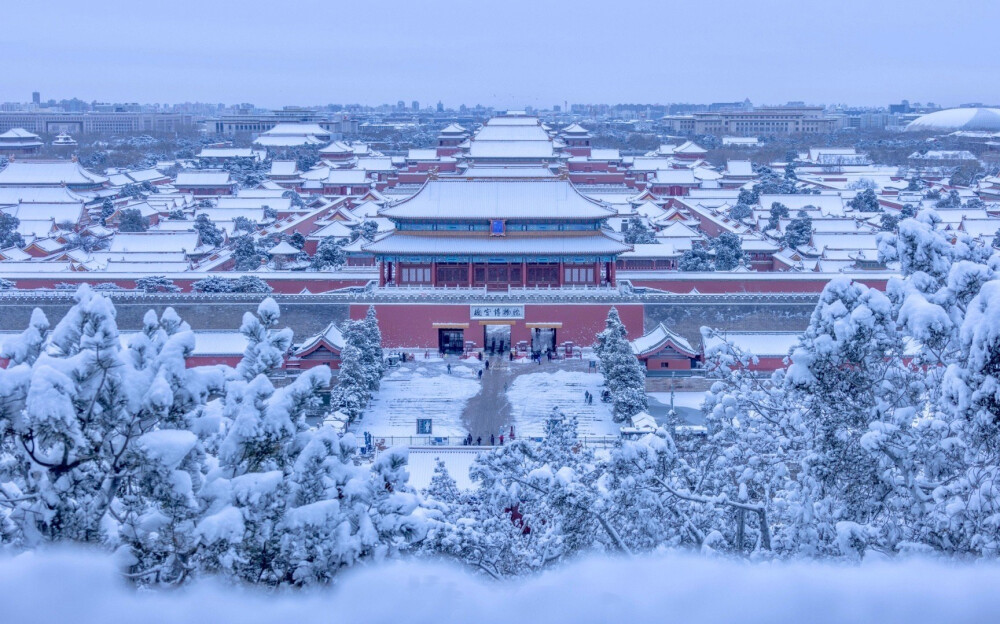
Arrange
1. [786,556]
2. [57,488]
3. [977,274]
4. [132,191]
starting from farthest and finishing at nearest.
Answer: [132,191] < [786,556] < [977,274] < [57,488]

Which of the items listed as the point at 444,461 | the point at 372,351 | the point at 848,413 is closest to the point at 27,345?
the point at 848,413

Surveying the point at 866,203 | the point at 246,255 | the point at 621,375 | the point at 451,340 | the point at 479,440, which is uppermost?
the point at 866,203

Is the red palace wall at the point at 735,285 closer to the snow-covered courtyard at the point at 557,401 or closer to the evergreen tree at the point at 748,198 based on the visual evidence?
the snow-covered courtyard at the point at 557,401

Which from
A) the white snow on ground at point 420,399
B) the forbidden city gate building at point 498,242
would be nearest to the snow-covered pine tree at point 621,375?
the white snow on ground at point 420,399

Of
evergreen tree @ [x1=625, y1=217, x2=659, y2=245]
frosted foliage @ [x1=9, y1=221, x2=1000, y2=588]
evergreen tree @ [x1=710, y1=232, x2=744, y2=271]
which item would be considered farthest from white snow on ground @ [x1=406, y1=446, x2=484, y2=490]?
evergreen tree @ [x1=710, y1=232, x2=744, y2=271]

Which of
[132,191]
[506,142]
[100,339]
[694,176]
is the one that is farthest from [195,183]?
[100,339]

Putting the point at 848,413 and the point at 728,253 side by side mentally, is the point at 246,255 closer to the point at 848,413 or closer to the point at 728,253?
the point at 728,253

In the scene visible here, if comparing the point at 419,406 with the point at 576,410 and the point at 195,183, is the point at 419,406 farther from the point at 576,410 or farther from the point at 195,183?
the point at 195,183
